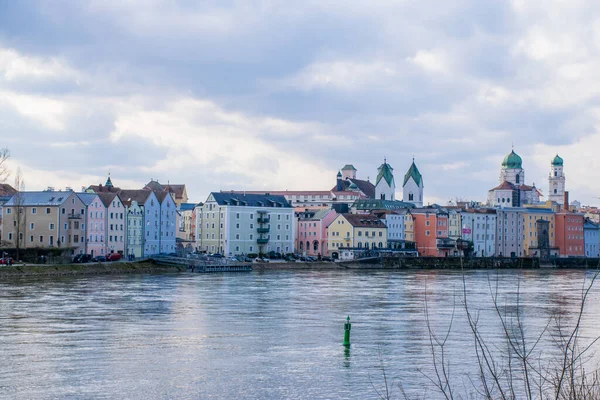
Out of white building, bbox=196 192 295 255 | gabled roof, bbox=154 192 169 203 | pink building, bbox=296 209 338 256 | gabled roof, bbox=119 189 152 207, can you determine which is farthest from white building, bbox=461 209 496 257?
gabled roof, bbox=119 189 152 207

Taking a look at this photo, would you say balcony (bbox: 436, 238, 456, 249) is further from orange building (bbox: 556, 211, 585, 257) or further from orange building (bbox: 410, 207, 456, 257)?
orange building (bbox: 556, 211, 585, 257)

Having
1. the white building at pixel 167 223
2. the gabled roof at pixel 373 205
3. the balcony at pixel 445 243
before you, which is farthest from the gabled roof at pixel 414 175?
the white building at pixel 167 223

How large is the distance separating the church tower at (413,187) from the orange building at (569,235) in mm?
31290

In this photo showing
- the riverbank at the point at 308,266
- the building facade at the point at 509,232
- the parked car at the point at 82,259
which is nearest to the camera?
the riverbank at the point at 308,266

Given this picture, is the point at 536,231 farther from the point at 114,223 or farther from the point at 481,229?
the point at 114,223

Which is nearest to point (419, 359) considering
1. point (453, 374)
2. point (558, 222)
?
point (453, 374)

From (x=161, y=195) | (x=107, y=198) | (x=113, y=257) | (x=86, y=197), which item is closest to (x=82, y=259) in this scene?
(x=113, y=257)

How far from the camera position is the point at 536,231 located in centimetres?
16725

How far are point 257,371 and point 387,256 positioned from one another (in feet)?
333

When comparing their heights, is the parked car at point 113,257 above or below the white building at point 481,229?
below

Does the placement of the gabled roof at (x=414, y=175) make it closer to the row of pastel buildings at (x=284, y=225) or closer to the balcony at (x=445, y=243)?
the row of pastel buildings at (x=284, y=225)

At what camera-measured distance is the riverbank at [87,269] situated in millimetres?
73625

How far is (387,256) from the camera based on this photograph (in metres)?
127

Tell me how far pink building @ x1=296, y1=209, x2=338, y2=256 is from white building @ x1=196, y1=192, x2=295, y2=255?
514 cm
